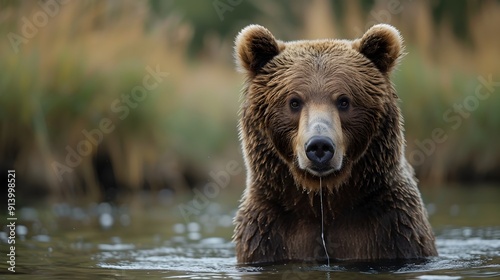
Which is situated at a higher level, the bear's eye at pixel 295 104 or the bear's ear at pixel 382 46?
the bear's ear at pixel 382 46

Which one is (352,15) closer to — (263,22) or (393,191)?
(263,22)

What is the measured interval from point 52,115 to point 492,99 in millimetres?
7375

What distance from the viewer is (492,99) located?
53.8 feet

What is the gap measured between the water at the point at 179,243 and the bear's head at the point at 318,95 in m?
0.85

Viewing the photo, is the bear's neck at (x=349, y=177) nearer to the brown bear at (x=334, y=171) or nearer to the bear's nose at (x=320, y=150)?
the brown bear at (x=334, y=171)

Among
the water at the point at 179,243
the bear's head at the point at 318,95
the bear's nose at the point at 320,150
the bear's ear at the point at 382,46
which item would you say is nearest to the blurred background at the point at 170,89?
the water at the point at 179,243

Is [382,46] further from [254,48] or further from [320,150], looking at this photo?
[320,150]

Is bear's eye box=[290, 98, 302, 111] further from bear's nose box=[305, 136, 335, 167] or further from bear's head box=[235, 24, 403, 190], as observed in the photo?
bear's nose box=[305, 136, 335, 167]

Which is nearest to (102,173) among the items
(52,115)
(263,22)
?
(52,115)

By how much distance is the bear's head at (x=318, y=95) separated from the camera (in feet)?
23.4

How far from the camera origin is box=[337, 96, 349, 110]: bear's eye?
7352 mm

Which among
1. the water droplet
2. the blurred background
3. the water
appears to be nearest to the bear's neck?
the water

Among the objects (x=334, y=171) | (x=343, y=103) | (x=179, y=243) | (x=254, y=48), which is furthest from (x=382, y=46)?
(x=179, y=243)

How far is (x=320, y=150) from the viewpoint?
6820mm
